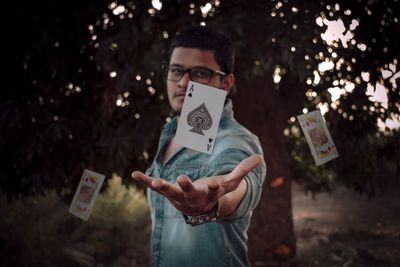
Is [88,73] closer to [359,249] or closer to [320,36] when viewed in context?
[320,36]

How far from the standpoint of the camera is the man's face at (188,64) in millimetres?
1890

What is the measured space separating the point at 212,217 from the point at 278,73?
3154 mm

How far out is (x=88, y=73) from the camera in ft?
11.2

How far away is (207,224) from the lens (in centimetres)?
179

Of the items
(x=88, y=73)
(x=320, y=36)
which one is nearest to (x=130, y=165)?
(x=88, y=73)

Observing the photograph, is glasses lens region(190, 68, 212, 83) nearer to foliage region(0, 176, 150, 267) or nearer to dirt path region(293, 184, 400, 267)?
foliage region(0, 176, 150, 267)

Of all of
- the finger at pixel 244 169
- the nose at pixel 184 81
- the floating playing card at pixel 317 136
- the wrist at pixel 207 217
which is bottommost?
the wrist at pixel 207 217

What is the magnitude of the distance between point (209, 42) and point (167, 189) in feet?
3.12

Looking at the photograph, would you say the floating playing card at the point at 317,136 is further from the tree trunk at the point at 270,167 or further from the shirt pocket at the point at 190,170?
the tree trunk at the point at 270,167

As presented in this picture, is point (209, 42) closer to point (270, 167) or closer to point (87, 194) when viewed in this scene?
point (87, 194)

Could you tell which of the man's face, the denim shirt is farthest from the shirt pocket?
the man's face

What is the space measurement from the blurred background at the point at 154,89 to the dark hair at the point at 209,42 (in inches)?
16.1

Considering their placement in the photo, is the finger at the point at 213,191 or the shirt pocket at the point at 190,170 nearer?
the finger at the point at 213,191

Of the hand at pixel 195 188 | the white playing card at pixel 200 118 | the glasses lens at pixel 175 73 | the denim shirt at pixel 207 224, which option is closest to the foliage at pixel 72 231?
the denim shirt at pixel 207 224
